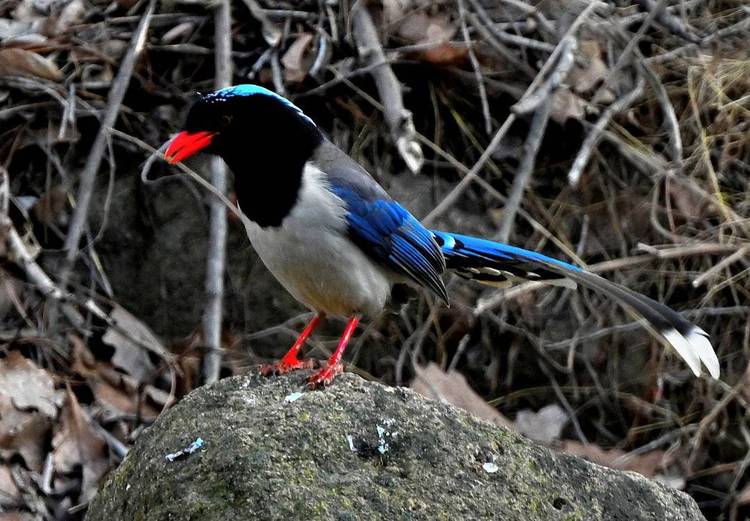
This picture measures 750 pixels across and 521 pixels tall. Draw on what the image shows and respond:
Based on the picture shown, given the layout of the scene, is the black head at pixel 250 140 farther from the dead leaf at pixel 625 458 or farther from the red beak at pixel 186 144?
the dead leaf at pixel 625 458

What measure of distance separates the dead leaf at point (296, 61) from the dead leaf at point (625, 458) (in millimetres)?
2077

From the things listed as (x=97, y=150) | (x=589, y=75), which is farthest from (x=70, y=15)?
(x=589, y=75)

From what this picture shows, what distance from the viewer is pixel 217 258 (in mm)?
5133

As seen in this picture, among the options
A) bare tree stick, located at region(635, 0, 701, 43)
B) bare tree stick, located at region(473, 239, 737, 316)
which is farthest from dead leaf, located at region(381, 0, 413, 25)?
bare tree stick, located at region(473, 239, 737, 316)

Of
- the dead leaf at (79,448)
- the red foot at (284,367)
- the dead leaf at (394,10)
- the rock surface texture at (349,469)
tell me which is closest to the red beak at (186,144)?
the red foot at (284,367)

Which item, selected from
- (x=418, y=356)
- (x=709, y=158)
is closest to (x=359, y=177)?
(x=418, y=356)

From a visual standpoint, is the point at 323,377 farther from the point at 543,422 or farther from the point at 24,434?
the point at 543,422

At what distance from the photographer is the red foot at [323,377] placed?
3.42 meters

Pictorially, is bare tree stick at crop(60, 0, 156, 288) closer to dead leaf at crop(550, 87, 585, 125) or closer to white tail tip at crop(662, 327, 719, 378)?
dead leaf at crop(550, 87, 585, 125)

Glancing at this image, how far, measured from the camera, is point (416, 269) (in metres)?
4.23

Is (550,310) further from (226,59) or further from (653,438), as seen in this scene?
(226,59)

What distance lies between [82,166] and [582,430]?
2605 millimetres

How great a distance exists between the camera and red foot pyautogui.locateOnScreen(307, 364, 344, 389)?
3.42m

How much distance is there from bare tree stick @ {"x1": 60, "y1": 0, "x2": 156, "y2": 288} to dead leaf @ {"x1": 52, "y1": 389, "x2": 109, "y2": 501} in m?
0.73
